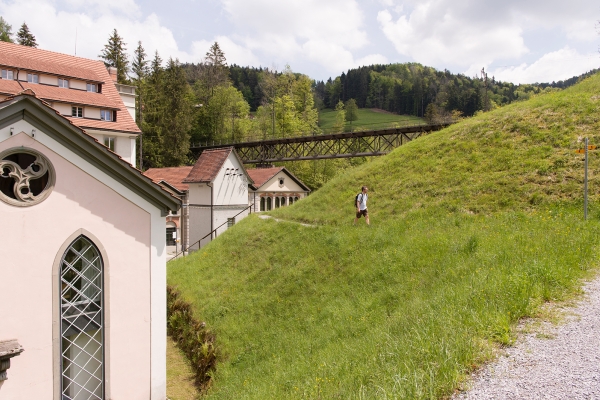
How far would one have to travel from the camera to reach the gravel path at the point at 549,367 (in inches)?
174

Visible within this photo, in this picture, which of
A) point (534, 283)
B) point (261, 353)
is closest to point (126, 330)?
point (261, 353)

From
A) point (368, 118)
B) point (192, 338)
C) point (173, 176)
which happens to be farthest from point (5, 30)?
point (368, 118)

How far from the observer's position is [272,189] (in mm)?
39375

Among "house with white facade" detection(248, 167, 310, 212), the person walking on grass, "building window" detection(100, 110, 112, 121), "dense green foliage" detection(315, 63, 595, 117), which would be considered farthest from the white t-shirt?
"dense green foliage" detection(315, 63, 595, 117)

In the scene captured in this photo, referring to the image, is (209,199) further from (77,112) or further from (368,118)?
(368,118)

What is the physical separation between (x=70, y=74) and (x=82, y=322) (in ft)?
76.6

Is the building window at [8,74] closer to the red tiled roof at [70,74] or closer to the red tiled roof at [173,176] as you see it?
the red tiled roof at [70,74]

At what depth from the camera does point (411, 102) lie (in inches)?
4756

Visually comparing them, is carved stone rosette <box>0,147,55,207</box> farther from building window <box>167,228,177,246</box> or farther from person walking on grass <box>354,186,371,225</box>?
building window <box>167,228,177,246</box>

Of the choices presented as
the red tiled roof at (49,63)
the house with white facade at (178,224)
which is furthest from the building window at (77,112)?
the house with white facade at (178,224)

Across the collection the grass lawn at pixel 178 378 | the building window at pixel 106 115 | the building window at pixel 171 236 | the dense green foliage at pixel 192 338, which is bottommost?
the grass lawn at pixel 178 378

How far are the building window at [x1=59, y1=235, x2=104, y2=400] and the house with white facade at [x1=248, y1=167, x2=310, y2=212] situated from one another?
28.6 metres

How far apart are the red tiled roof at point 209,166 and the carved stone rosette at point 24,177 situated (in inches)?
989

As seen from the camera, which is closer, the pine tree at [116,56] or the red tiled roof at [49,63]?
the red tiled roof at [49,63]
